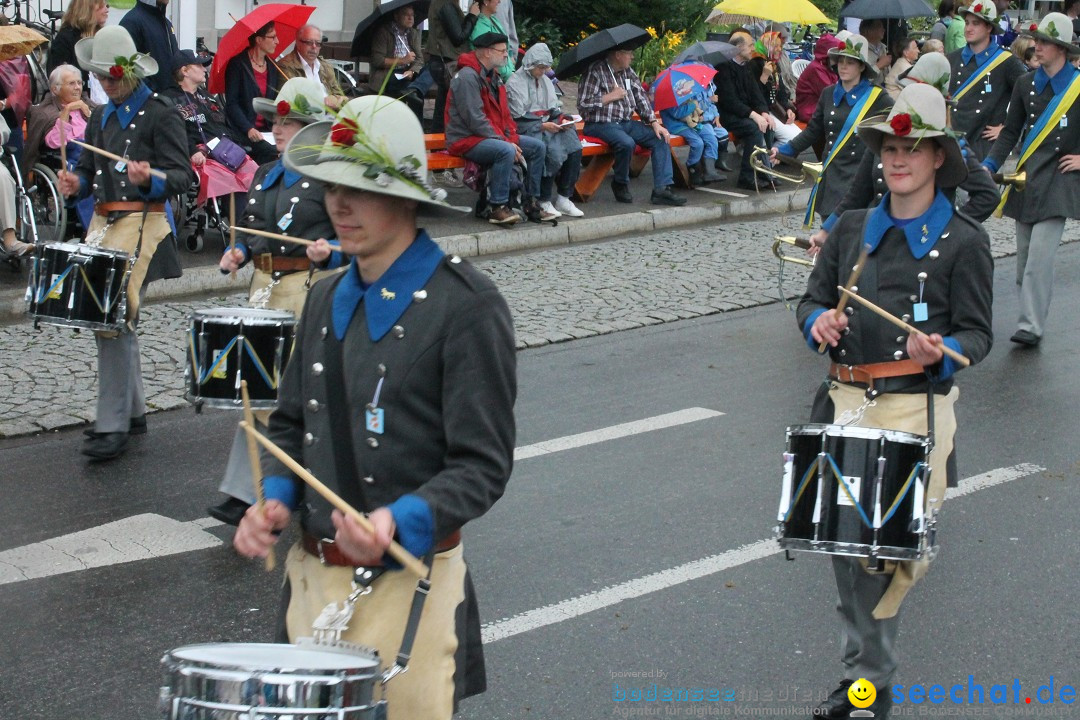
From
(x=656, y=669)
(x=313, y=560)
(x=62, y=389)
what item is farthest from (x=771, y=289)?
(x=313, y=560)

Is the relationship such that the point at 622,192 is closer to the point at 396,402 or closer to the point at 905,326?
the point at 905,326

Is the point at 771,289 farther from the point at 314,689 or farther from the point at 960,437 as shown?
the point at 314,689

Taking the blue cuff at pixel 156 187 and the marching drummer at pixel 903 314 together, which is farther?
the blue cuff at pixel 156 187

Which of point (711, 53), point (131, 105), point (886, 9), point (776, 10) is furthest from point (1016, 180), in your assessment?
point (886, 9)

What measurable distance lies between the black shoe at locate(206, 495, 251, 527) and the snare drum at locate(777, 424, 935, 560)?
298 cm

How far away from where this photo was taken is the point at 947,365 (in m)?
4.54

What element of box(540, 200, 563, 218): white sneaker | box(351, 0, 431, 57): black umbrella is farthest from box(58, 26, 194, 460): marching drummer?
box(351, 0, 431, 57): black umbrella

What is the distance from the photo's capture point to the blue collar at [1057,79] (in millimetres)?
9898

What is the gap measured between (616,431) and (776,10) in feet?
36.7

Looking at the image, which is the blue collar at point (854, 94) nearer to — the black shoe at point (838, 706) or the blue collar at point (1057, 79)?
the blue collar at point (1057, 79)

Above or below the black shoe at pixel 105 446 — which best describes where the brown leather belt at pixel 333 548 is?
above

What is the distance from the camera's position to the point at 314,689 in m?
2.79

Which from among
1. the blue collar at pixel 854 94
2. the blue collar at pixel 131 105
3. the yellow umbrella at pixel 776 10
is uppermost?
the yellow umbrella at pixel 776 10

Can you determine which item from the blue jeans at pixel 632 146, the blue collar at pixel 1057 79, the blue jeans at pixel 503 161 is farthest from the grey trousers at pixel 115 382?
the blue jeans at pixel 632 146
